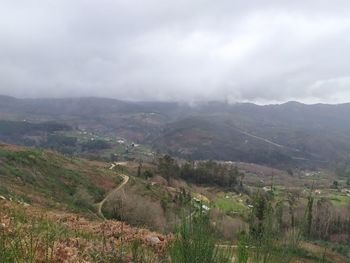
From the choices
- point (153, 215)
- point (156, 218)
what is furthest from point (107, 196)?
point (156, 218)

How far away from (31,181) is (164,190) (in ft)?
97.9

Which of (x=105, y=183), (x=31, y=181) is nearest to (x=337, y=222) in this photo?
(x=105, y=183)

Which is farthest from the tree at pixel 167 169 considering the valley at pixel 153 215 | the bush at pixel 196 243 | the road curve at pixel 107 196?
the bush at pixel 196 243

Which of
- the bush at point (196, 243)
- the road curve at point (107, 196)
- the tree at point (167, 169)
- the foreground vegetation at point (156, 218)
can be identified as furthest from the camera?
the tree at point (167, 169)

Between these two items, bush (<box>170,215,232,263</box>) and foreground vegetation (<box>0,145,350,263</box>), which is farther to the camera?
bush (<box>170,215,232,263</box>)

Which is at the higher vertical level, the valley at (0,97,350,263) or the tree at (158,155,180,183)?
the valley at (0,97,350,263)

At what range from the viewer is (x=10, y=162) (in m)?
51.0

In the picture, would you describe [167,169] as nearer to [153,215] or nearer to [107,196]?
[107,196]

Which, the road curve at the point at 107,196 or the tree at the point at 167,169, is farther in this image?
the tree at the point at 167,169

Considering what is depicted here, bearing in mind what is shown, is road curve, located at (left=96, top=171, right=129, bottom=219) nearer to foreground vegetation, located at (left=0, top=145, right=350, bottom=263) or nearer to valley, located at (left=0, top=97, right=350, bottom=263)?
valley, located at (left=0, top=97, right=350, bottom=263)

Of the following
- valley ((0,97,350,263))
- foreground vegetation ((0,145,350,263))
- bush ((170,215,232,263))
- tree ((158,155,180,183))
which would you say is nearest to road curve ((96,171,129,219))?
valley ((0,97,350,263))

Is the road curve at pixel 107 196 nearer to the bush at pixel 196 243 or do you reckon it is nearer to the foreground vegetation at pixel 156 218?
the foreground vegetation at pixel 156 218

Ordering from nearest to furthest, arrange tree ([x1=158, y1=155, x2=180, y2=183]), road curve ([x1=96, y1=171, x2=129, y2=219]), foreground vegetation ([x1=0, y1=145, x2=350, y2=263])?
foreground vegetation ([x1=0, y1=145, x2=350, y2=263]) < road curve ([x1=96, y1=171, x2=129, y2=219]) < tree ([x1=158, y1=155, x2=180, y2=183])

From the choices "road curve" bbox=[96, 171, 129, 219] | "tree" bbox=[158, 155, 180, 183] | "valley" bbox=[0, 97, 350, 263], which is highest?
"valley" bbox=[0, 97, 350, 263]
